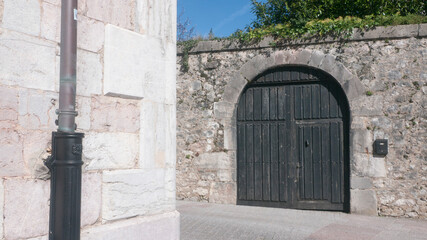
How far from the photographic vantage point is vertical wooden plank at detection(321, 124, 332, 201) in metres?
7.98

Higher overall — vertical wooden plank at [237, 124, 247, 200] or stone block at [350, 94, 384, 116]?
stone block at [350, 94, 384, 116]

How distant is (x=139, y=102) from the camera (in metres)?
A: 3.97

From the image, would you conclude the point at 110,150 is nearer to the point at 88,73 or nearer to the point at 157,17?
the point at 88,73

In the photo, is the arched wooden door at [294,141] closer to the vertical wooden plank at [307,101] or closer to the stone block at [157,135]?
the vertical wooden plank at [307,101]

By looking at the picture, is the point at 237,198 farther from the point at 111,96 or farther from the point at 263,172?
the point at 111,96

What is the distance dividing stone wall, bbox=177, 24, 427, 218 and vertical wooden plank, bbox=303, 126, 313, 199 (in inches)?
28.8

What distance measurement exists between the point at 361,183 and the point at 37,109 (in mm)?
5847

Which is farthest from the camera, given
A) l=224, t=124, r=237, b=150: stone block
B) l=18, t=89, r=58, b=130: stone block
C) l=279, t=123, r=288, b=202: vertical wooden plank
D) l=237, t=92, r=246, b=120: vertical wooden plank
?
l=237, t=92, r=246, b=120: vertical wooden plank

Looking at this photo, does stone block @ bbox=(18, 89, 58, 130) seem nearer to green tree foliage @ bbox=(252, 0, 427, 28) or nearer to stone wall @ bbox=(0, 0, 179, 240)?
stone wall @ bbox=(0, 0, 179, 240)

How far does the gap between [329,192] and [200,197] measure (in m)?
2.37

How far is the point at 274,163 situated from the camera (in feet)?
27.4

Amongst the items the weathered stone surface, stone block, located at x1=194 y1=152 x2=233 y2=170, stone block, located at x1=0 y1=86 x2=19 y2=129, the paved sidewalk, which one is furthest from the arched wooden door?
stone block, located at x1=0 y1=86 x2=19 y2=129

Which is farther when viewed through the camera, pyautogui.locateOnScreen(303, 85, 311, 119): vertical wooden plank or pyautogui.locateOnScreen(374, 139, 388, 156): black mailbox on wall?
pyautogui.locateOnScreen(303, 85, 311, 119): vertical wooden plank

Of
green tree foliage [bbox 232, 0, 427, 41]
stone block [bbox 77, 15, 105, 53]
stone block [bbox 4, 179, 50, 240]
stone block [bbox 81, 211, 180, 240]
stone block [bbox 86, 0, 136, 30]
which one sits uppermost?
green tree foliage [bbox 232, 0, 427, 41]
